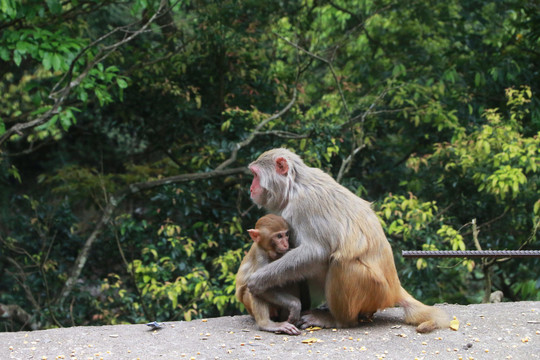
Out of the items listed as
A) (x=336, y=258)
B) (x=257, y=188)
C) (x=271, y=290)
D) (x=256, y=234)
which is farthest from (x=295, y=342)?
(x=257, y=188)

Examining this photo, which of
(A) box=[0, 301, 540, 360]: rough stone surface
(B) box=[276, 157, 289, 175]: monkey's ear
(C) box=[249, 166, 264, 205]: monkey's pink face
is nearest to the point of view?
(A) box=[0, 301, 540, 360]: rough stone surface

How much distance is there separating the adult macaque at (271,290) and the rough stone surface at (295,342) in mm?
109

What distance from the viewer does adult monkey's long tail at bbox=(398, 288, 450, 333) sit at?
4.56 m

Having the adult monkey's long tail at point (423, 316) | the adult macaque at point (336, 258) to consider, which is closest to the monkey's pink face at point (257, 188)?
the adult macaque at point (336, 258)

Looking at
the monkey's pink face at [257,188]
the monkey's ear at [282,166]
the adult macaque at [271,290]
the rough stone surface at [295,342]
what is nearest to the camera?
the rough stone surface at [295,342]

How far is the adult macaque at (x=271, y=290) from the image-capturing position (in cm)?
467

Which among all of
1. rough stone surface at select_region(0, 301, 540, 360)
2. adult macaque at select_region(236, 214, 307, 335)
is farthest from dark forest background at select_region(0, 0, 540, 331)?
adult macaque at select_region(236, 214, 307, 335)

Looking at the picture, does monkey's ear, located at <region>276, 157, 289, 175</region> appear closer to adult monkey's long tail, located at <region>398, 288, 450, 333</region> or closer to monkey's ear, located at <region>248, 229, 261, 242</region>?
monkey's ear, located at <region>248, 229, 261, 242</region>

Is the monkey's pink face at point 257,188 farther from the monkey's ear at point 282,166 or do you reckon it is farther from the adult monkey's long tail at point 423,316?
the adult monkey's long tail at point 423,316

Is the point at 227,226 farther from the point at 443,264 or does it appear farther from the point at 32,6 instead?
the point at 32,6

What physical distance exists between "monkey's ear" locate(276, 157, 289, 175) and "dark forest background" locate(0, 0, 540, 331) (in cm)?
289

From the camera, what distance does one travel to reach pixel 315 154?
805cm

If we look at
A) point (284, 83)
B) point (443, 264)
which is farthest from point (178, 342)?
point (284, 83)

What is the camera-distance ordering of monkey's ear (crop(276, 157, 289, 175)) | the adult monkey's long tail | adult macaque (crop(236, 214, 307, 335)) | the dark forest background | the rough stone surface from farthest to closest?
the dark forest background → monkey's ear (crop(276, 157, 289, 175)) → adult macaque (crop(236, 214, 307, 335)) → the adult monkey's long tail → the rough stone surface
